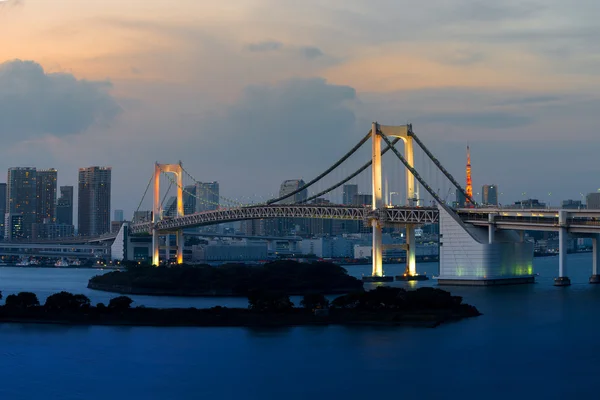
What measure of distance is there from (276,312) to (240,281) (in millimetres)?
13934

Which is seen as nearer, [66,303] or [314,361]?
[314,361]

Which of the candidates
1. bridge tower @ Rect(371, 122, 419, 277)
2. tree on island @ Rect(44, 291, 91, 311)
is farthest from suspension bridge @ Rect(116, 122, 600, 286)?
tree on island @ Rect(44, 291, 91, 311)

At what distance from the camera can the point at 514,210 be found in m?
44.4

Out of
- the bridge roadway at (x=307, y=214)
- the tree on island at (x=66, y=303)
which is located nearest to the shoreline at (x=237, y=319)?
the tree on island at (x=66, y=303)

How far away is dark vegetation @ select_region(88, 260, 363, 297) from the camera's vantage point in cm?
4694

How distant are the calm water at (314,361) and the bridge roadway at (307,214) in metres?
14.1

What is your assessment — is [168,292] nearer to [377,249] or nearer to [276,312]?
[377,249]

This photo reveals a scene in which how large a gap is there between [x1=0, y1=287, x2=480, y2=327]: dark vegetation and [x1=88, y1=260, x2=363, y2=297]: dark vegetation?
10948 millimetres

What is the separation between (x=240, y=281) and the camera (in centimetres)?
4725

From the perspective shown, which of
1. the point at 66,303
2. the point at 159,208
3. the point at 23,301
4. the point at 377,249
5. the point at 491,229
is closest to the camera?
the point at 66,303

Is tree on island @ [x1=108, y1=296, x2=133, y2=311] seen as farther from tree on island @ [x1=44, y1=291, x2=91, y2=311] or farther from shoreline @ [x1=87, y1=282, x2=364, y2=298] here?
shoreline @ [x1=87, y1=282, x2=364, y2=298]

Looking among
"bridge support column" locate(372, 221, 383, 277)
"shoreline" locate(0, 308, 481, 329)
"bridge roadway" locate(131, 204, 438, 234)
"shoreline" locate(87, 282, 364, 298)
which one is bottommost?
"shoreline" locate(0, 308, 481, 329)

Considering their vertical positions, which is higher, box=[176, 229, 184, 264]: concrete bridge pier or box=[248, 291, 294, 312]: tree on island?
box=[176, 229, 184, 264]: concrete bridge pier

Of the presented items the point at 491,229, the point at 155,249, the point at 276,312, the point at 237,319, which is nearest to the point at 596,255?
the point at 491,229
